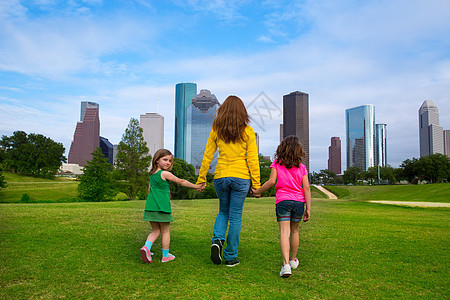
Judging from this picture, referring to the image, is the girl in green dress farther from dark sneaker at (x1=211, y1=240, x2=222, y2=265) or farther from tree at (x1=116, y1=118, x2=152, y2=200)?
tree at (x1=116, y1=118, x2=152, y2=200)

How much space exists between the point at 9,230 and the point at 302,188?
5.79 metres

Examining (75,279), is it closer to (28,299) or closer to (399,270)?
(28,299)

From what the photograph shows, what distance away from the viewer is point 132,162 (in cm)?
4109

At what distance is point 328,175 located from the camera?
386ft

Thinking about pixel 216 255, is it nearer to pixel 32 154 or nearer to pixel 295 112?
pixel 295 112

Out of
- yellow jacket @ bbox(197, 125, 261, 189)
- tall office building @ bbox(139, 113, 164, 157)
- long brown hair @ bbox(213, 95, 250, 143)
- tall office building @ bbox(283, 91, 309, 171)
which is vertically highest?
tall office building @ bbox(139, 113, 164, 157)

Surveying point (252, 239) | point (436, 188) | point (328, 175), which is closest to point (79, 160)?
point (328, 175)

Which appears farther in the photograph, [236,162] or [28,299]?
[236,162]

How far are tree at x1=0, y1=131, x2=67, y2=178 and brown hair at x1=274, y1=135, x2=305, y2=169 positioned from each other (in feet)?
271

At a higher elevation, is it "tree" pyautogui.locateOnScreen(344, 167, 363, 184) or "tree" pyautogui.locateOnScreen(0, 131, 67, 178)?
"tree" pyautogui.locateOnScreen(0, 131, 67, 178)

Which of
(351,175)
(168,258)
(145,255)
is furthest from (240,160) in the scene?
(351,175)

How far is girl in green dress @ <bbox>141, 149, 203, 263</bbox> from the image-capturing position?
14.0ft

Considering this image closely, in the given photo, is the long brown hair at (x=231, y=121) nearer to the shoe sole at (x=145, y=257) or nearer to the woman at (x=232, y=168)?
the woman at (x=232, y=168)

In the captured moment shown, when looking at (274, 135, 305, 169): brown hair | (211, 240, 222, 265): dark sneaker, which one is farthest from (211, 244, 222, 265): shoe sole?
(274, 135, 305, 169): brown hair
